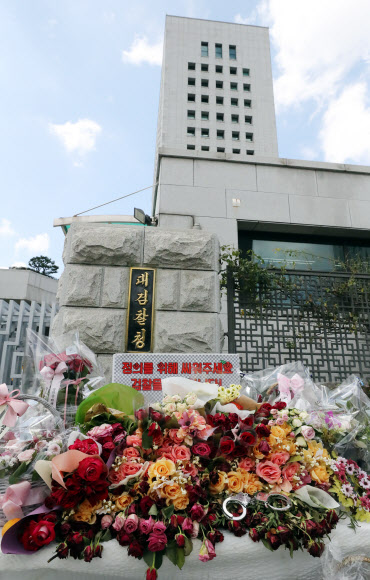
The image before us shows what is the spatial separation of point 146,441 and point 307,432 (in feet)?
1.93

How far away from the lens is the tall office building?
98.5ft

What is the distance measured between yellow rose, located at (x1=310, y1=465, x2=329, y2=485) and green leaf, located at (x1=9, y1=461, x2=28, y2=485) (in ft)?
3.16

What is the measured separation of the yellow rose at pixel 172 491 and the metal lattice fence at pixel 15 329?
5.53 meters

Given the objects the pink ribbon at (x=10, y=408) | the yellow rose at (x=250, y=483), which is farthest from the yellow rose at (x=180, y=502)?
the pink ribbon at (x=10, y=408)

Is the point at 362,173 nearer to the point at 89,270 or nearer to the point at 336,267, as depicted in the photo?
the point at 336,267

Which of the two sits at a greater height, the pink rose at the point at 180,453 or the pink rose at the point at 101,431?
the pink rose at the point at 101,431

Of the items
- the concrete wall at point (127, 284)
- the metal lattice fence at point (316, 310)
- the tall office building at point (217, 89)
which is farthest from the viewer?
the tall office building at point (217, 89)

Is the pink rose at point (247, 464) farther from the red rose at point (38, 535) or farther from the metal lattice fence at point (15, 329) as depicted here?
the metal lattice fence at point (15, 329)

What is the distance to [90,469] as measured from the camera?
3.54ft

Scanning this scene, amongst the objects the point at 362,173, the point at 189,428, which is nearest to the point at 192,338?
the point at 189,428

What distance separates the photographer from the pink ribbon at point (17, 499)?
1.08 metres

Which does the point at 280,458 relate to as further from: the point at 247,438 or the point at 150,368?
the point at 150,368

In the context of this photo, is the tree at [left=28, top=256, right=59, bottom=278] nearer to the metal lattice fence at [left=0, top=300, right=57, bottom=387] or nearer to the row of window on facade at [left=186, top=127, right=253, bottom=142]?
the row of window on facade at [left=186, top=127, right=253, bottom=142]

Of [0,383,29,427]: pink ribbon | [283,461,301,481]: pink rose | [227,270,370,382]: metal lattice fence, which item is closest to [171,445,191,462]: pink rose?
[283,461,301,481]: pink rose
